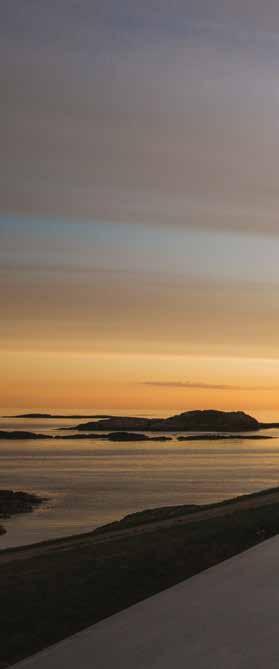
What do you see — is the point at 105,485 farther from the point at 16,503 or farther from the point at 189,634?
the point at 189,634

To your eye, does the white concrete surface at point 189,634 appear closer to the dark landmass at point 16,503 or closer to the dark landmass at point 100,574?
the dark landmass at point 100,574

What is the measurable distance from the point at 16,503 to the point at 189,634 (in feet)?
83.6

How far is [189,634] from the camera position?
7.13 metres

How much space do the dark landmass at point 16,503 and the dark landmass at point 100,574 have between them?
14.3 m

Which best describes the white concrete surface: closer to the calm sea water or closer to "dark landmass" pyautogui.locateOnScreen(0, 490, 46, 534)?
the calm sea water

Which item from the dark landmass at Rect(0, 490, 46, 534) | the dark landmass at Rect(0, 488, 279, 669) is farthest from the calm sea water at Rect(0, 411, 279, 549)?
the dark landmass at Rect(0, 488, 279, 669)

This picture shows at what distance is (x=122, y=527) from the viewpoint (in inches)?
744

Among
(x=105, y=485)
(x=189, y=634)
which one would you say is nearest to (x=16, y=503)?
(x=105, y=485)

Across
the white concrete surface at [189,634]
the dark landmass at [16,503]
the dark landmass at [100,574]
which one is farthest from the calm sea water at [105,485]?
the white concrete surface at [189,634]

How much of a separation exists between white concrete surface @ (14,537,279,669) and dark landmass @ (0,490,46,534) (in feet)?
65.7

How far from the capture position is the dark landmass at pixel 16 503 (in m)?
29.8

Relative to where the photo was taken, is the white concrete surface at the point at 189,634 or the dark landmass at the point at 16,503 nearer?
the white concrete surface at the point at 189,634

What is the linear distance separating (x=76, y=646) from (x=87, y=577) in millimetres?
3287

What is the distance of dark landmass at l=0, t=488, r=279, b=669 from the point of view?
7.86 metres
